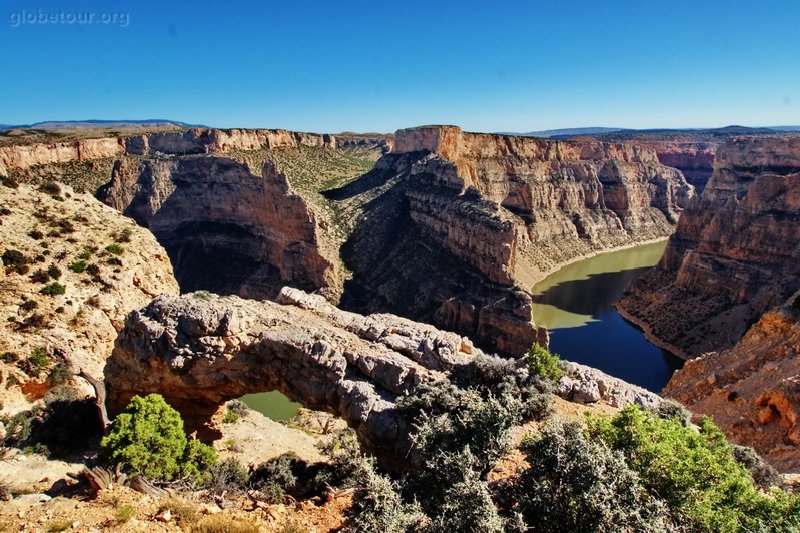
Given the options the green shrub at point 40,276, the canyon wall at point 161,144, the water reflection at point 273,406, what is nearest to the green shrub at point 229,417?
the water reflection at point 273,406

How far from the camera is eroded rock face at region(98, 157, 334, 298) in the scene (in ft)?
167

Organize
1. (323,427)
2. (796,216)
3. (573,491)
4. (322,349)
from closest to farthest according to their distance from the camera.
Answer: (573,491) → (322,349) → (323,427) → (796,216)

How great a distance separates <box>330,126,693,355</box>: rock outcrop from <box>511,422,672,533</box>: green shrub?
1097 inches

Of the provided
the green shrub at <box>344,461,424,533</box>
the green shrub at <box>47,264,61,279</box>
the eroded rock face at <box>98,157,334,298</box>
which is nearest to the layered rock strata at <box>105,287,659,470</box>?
the green shrub at <box>344,461,424,533</box>

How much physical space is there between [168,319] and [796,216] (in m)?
56.2

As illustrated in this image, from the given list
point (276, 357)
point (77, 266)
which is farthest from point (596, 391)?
point (77, 266)

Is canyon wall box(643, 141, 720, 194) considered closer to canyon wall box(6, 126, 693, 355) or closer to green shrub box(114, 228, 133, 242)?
canyon wall box(6, 126, 693, 355)

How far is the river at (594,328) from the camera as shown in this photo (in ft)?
126

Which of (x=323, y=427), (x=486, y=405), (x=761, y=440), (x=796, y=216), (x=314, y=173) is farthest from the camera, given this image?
(x=314, y=173)

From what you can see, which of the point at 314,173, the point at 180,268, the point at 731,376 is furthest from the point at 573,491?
the point at 314,173

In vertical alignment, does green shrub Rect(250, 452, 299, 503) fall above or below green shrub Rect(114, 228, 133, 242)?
below

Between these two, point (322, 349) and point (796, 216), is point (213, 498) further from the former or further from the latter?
point (796, 216)

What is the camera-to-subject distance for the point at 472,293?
4238 centimetres

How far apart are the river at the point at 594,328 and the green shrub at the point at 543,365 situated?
2015cm
